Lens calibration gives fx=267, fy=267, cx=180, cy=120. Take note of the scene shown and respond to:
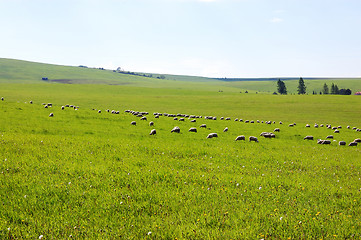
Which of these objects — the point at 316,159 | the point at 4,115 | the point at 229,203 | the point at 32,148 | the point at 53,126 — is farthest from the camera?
the point at 4,115

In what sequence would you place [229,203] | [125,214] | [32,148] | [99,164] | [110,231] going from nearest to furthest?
[110,231] < [125,214] < [229,203] < [99,164] < [32,148]

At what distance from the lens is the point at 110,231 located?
6.12 meters

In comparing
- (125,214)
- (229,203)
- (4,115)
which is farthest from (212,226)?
(4,115)

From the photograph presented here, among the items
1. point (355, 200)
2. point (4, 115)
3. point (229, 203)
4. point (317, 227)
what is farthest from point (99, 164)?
point (4, 115)

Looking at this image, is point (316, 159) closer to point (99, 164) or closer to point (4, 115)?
point (99, 164)

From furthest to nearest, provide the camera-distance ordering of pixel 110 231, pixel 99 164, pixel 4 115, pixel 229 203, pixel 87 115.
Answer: pixel 87 115 < pixel 4 115 < pixel 99 164 < pixel 229 203 < pixel 110 231

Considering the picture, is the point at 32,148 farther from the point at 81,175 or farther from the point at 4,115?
the point at 4,115

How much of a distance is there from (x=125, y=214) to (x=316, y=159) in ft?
35.4

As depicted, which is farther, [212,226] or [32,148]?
[32,148]

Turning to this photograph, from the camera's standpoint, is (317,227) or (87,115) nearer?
(317,227)

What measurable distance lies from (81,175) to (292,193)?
7014mm

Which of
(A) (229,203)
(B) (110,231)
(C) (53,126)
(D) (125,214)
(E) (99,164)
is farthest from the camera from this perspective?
(C) (53,126)

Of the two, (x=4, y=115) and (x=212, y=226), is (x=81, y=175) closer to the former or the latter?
(x=212, y=226)

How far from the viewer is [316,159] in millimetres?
13641
